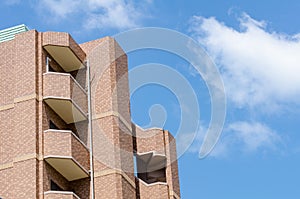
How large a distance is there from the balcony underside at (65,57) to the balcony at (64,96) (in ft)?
4.25

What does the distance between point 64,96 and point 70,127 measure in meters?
2.09

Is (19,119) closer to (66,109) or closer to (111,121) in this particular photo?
(66,109)

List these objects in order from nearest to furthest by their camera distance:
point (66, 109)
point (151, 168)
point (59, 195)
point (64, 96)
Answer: point (59, 195) < point (64, 96) < point (66, 109) < point (151, 168)

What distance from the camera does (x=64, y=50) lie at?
117 ft

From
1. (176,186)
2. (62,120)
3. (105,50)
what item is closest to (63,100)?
(62,120)

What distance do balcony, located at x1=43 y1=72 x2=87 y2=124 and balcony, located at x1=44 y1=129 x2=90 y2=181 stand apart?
5.11 ft

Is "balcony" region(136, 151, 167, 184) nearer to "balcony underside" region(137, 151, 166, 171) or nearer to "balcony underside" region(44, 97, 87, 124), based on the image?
"balcony underside" region(137, 151, 166, 171)

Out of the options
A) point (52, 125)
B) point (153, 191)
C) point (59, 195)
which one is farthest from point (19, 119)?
point (153, 191)

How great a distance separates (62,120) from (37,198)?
5.21 meters

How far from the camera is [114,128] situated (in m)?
35.2

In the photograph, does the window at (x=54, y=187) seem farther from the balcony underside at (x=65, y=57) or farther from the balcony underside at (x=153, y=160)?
the balcony underside at (x=65, y=57)

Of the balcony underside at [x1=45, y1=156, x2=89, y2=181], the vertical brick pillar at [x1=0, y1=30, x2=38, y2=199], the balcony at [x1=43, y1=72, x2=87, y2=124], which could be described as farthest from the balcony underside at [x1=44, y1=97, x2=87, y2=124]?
the balcony underside at [x1=45, y1=156, x2=89, y2=181]

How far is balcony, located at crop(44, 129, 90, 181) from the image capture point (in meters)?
32.9

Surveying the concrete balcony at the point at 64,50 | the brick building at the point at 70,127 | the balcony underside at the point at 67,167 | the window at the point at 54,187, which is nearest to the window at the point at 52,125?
the brick building at the point at 70,127
